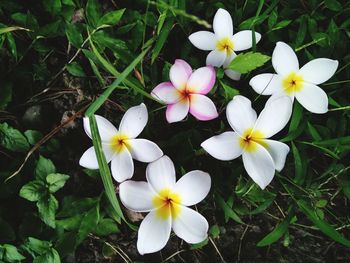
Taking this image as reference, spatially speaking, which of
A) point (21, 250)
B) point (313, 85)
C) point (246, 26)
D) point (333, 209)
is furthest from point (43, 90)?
point (333, 209)

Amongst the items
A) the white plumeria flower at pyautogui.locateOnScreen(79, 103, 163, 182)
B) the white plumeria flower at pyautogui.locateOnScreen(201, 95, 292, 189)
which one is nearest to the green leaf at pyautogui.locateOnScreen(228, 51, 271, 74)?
the white plumeria flower at pyautogui.locateOnScreen(201, 95, 292, 189)

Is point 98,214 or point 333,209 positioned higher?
point 98,214

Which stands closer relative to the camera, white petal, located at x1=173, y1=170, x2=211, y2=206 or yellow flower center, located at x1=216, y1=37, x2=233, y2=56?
white petal, located at x1=173, y1=170, x2=211, y2=206

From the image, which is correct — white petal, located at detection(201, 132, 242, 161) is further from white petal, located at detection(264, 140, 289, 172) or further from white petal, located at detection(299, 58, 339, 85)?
white petal, located at detection(299, 58, 339, 85)

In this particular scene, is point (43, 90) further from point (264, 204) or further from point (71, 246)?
point (264, 204)

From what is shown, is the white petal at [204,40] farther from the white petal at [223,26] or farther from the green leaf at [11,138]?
the green leaf at [11,138]

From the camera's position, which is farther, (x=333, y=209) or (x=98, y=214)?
(x=333, y=209)

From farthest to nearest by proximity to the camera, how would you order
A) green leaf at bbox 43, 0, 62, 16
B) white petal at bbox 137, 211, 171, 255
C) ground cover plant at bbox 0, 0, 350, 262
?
green leaf at bbox 43, 0, 62, 16 < ground cover plant at bbox 0, 0, 350, 262 < white petal at bbox 137, 211, 171, 255

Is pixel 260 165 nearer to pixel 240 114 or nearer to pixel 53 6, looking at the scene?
pixel 240 114
